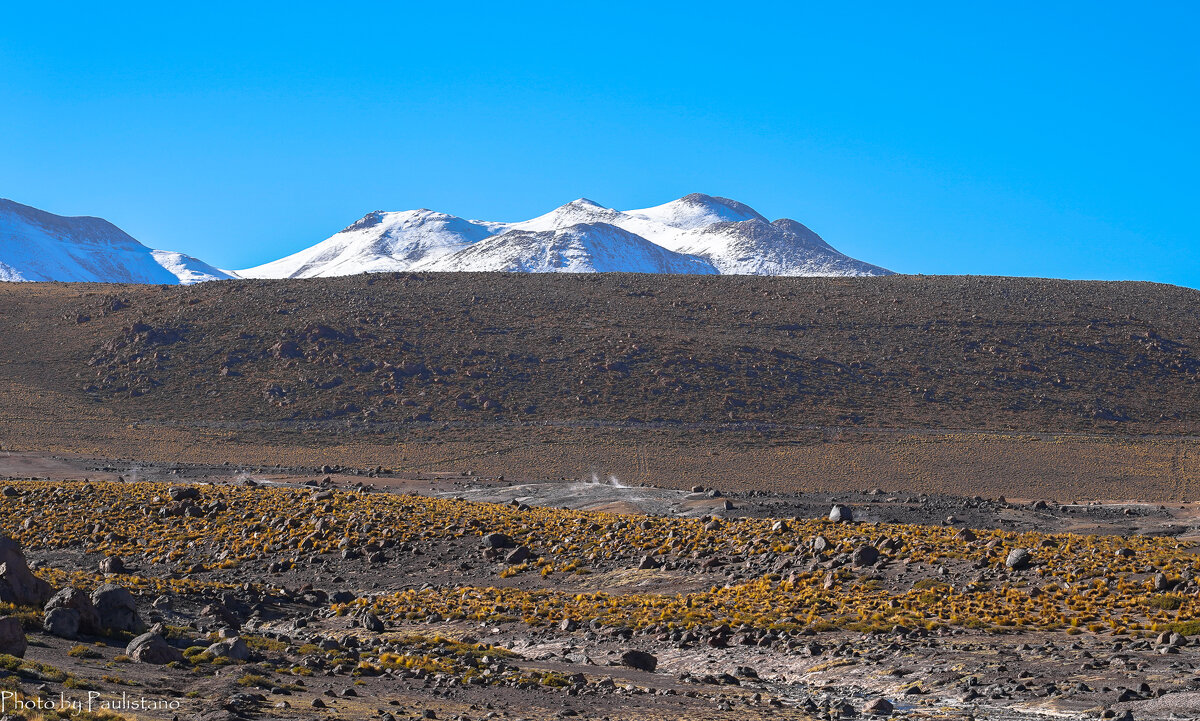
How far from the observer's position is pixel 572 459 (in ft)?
190

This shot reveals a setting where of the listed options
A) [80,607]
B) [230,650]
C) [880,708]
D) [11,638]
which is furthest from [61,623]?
[880,708]

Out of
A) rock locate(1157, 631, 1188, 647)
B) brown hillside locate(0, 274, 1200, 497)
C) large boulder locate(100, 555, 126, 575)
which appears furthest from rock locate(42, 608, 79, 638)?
brown hillside locate(0, 274, 1200, 497)

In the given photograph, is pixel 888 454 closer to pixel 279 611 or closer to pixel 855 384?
pixel 855 384

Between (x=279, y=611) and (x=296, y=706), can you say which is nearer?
(x=296, y=706)

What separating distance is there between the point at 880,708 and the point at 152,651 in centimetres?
965

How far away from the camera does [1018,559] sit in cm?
2231

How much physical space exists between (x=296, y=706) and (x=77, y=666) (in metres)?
3.15

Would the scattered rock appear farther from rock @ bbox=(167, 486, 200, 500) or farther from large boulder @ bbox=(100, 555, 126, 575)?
rock @ bbox=(167, 486, 200, 500)

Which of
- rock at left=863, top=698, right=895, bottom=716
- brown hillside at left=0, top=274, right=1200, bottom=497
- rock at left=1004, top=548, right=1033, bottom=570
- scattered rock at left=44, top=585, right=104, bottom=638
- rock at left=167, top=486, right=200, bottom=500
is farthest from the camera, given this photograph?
brown hillside at left=0, top=274, right=1200, bottom=497

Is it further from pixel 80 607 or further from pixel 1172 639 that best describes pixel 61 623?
pixel 1172 639

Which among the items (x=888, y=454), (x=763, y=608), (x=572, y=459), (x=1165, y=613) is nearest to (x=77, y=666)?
(x=763, y=608)

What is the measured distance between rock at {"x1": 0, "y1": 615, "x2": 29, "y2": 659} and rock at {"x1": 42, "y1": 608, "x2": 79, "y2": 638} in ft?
6.37

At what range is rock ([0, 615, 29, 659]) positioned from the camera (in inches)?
→ 504

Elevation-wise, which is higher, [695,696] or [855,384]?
[855,384]
